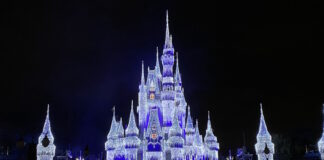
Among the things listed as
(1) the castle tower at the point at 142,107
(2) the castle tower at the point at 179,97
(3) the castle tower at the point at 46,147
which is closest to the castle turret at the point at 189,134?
(2) the castle tower at the point at 179,97

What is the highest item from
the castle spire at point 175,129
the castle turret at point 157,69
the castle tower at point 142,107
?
the castle turret at point 157,69

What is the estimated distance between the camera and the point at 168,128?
5181 cm

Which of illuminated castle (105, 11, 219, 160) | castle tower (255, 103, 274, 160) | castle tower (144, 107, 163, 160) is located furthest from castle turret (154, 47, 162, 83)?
castle tower (255, 103, 274, 160)

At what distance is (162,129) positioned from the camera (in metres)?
51.8

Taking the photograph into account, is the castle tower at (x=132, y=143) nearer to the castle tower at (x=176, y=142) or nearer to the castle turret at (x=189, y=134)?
the castle tower at (x=176, y=142)

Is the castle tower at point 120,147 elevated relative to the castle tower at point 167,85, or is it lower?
lower

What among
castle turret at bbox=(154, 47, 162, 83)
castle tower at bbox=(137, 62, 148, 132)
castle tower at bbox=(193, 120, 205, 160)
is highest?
castle turret at bbox=(154, 47, 162, 83)

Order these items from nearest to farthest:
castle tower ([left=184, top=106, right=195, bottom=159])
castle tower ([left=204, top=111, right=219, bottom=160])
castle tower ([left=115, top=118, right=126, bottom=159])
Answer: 1. castle tower ([left=115, top=118, right=126, bottom=159])
2. castle tower ([left=184, top=106, right=195, bottom=159])
3. castle tower ([left=204, top=111, right=219, bottom=160])

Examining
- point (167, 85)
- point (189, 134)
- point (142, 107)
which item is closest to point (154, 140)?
point (189, 134)

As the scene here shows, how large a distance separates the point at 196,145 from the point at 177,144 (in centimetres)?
454

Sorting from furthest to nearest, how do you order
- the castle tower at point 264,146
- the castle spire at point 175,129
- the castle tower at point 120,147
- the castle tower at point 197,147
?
the castle tower at point 197,147
the castle tower at point 120,147
the castle spire at point 175,129
the castle tower at point 264,146

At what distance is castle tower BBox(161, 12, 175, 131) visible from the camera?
5291cm

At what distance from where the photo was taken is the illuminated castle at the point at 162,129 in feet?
158

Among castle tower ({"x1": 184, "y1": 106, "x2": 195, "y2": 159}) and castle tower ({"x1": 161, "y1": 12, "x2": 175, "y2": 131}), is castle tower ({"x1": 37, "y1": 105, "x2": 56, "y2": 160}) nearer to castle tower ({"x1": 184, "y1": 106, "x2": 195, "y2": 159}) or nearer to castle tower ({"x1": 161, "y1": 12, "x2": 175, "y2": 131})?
castle tower ({"x1": 161, "y1": 12, "x2": 175, "y2": 131})
